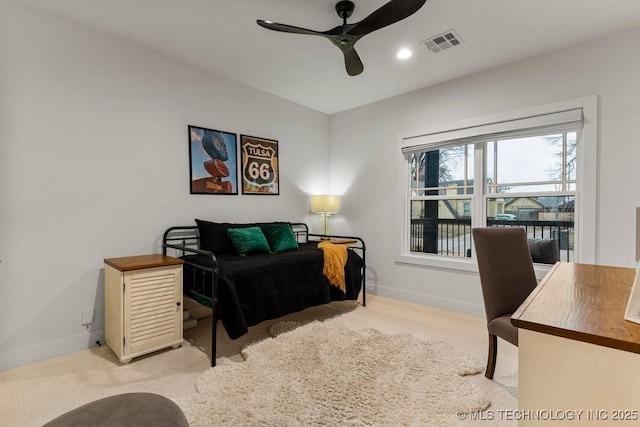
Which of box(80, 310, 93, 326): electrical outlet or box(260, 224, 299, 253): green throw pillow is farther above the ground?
box(260, 224, 299, 253): green throw pillow

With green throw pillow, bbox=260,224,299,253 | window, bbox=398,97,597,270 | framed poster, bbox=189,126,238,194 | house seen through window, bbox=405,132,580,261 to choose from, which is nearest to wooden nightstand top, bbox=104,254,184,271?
framed poster, bbox=189,126,238,194

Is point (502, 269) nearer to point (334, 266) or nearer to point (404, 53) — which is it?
point (334, 266)

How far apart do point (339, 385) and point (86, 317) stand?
82.4 inches

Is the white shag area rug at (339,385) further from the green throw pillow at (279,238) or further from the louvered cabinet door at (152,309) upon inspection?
the green throw pillow at (279,238)

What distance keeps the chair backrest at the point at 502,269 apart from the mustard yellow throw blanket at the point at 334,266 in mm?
1450

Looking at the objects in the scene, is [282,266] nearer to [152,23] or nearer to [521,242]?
[521,242]

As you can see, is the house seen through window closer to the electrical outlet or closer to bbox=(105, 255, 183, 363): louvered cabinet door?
bbox=(105, 255, 183, 363): louvered cabinet door

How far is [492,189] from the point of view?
131 inches

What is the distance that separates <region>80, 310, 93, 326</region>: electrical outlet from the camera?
8.16 ft

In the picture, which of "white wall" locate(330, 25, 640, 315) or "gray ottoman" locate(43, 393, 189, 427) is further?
"white wall" locate(330, 25, 640, 315)

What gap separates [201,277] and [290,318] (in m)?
1.07

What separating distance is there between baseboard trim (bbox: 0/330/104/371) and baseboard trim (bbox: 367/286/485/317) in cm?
301

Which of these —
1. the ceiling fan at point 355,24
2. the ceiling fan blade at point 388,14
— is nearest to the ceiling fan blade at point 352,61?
the ceiling fan at point 355,24

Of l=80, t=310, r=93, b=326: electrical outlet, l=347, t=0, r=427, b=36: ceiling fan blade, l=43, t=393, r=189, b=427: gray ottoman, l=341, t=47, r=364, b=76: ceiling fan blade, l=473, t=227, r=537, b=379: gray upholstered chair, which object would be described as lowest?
l=80, t=310, r=93, b=326: electrical outlet
